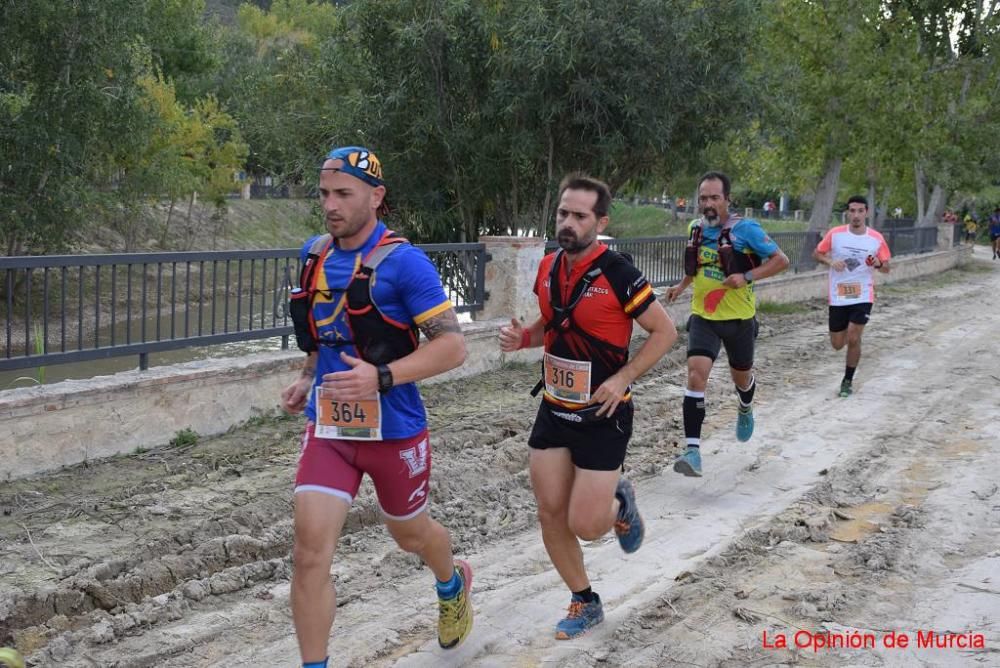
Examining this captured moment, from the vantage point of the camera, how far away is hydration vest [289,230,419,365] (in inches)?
160

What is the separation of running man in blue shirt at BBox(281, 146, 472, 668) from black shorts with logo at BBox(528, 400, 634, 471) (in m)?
0.84

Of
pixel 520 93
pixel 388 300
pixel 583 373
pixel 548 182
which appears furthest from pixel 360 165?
pixel 548 182

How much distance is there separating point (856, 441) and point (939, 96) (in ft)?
80.3

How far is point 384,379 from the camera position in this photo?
392cm

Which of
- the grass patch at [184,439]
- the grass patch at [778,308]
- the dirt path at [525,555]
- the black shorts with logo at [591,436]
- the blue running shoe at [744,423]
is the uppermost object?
the black shorts with logo at [591,436]

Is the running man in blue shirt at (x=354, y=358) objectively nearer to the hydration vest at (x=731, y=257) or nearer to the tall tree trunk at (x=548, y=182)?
the hydration vest at (x=731, y=257)

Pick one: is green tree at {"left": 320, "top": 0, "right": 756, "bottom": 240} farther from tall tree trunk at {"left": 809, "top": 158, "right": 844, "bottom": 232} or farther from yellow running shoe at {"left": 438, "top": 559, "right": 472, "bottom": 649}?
tall tree trunk at {"left": 809, "top": 158, "right": 844, "bottom": 232}

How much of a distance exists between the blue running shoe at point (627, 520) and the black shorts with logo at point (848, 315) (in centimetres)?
684

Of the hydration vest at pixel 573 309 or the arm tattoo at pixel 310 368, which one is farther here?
the hydration vest at pixel 573 309

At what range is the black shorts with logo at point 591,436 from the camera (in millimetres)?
4828

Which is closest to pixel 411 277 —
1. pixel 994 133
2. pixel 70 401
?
pixel 70 401

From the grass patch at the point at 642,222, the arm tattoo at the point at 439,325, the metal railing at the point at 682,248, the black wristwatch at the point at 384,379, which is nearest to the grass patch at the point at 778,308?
the metal railing at the point at 682,248

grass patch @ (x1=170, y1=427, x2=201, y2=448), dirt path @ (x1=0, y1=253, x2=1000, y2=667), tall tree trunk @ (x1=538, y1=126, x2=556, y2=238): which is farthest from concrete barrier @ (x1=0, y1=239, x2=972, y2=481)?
tall tree trunk @ (x1=538, y1=126, x2=556, y2=238)

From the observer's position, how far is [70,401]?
743cm
